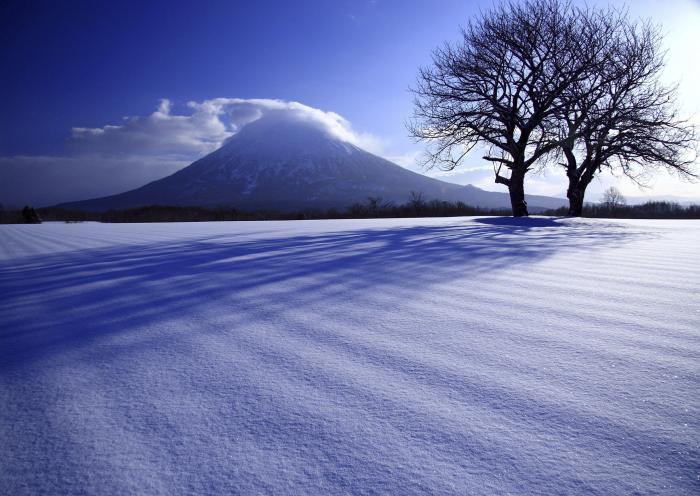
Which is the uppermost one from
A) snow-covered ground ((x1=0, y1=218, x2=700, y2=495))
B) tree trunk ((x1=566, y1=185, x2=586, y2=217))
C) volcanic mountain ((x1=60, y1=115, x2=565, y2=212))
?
volcanic mountain ((x1=60, y1=115, x2=565, y2=212))

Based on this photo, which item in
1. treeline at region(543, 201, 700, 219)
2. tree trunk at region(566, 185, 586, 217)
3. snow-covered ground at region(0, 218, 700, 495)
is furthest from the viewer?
treeline at region(543, 201, 700, 219)

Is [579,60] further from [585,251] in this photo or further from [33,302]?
[33,302]

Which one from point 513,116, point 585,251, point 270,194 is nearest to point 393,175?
point 270,194

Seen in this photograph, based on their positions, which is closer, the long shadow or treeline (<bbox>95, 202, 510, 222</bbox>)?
the long shadow

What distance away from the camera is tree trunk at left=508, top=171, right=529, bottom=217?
12.1m

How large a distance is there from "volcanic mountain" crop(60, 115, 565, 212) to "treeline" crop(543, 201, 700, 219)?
81204 millimetres

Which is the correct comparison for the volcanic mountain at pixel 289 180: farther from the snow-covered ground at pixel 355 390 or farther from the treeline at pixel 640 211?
the snow-covered ground at pixel 355 390

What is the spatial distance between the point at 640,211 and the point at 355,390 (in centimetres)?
1873

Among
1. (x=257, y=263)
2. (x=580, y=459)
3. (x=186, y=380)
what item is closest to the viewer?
(x=580, y=459)

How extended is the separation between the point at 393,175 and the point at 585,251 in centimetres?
11564

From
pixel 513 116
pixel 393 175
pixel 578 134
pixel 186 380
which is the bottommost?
pixel 186 380

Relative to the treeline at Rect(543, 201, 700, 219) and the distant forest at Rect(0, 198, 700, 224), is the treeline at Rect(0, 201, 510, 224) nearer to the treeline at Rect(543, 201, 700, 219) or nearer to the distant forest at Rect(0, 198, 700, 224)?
the distant forest at Rect(0, 198, 700, 224)

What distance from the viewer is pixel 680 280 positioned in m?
2.08

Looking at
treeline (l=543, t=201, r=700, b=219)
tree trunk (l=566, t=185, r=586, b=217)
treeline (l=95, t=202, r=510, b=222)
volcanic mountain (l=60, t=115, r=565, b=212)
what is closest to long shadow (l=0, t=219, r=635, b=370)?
treeline (l=95, t=202, r=510, b=222)
